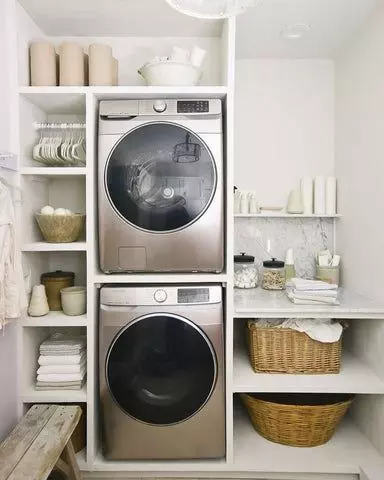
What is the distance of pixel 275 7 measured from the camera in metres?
2.08

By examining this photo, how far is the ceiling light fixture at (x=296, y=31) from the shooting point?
227cm

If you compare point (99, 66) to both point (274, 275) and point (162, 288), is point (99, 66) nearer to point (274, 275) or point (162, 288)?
point (162, 288)

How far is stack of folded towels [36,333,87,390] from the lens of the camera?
7.03 ft

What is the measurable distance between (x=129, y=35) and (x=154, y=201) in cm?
108

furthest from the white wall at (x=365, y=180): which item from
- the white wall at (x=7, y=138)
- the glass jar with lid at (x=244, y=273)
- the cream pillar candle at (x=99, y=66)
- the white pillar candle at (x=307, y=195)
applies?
the white wall at (x=7, y=138)

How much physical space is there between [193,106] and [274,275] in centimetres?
108

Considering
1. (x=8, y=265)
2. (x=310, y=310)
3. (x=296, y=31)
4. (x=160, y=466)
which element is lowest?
(x=160, y=466)

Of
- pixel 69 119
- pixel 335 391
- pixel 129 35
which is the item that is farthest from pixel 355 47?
pixel 335 391

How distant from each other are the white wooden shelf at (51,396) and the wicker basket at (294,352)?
3.09 feet

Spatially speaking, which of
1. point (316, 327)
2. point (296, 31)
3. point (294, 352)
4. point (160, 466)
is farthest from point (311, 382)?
point (296, 31)

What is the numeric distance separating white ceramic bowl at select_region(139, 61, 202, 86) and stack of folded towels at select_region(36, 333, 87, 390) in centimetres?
141

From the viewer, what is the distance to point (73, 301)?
216 centimetres

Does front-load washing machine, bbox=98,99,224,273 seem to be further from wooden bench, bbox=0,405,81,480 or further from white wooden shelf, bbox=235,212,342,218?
wooden bench, bbox=0,405,81,480

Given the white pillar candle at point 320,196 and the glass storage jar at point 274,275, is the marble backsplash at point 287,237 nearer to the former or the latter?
the white pillar candle at point 320,196
